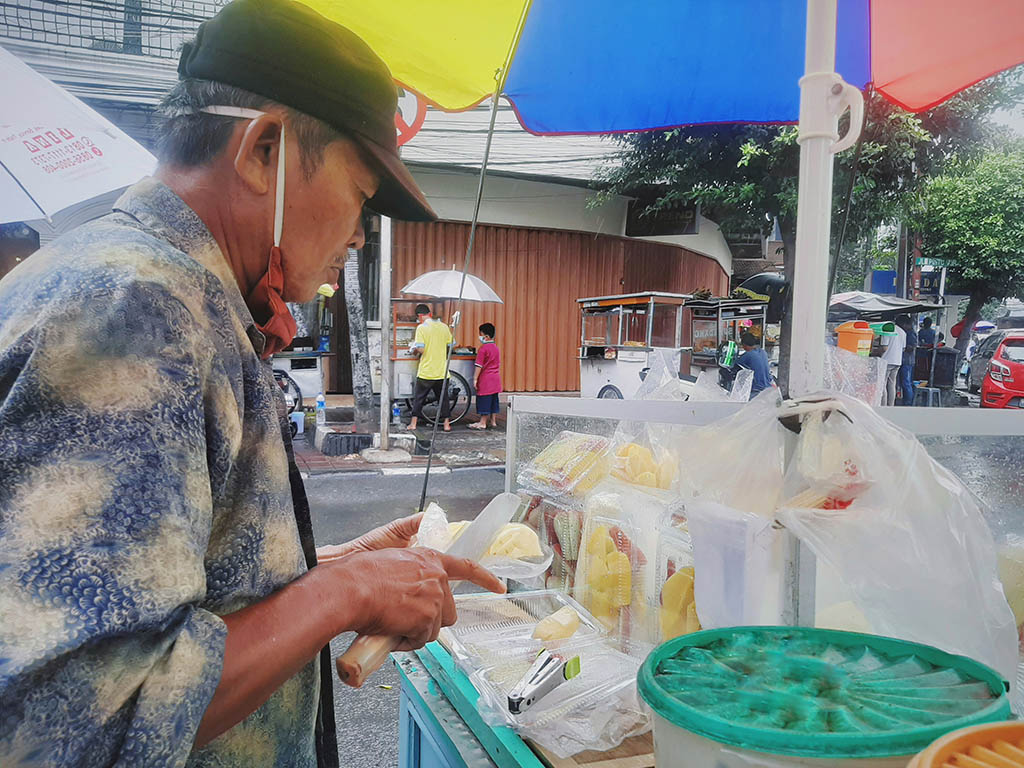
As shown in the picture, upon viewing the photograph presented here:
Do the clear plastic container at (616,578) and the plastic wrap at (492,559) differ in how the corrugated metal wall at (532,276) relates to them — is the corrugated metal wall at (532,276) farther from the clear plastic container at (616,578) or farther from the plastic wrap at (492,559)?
the plastic wrap at (492,559)

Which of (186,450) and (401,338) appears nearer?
(186,450)

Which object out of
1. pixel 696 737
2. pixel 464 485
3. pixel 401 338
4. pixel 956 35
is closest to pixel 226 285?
pixel 696 737

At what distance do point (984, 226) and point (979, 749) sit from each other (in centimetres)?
2006

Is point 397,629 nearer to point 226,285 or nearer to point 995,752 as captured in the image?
point 226,285

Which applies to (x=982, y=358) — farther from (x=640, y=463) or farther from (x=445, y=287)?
(x=640, y=463)

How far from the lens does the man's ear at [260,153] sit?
0.89 m

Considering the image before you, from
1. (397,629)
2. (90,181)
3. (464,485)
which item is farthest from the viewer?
(464,485)

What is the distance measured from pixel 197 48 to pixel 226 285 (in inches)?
14.3

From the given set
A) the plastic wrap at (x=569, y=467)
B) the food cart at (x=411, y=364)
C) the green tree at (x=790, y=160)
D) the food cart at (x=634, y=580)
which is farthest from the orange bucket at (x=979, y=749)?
the food cart at (x=411, y=364)

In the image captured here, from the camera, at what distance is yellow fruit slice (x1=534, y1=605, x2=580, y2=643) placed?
1.52m

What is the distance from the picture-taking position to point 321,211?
980mm

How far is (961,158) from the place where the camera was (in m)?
10.6

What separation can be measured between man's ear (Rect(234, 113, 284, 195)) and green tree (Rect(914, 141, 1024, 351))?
18.5 metres

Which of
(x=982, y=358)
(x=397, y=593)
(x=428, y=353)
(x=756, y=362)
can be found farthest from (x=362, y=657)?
(x=982, y=358)
